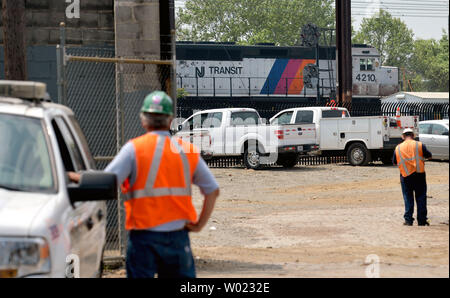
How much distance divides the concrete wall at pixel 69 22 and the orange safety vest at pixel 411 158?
238 inches

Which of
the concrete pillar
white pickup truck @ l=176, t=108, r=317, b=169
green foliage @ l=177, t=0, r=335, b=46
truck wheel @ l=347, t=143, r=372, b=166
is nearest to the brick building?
the concrete pillar

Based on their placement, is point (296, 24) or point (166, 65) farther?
→ point (296, 24)

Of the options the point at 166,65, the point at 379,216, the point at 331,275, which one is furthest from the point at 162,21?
the point at 379,216

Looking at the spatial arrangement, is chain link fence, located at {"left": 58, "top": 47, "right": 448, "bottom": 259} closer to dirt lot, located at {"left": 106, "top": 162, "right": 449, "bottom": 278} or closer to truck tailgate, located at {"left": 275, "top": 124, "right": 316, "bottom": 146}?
dirt lot, located at {"left": 106, "top": 162, "right": 449, "bottom": 278}

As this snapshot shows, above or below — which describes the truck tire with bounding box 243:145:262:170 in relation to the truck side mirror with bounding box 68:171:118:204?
below

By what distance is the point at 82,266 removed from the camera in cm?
542

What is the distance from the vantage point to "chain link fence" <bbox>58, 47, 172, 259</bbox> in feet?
34.9

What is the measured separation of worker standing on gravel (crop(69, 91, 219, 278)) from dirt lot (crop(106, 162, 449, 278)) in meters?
3.41

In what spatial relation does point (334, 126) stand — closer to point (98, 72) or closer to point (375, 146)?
point (375, 146)

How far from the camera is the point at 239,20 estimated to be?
103 meters

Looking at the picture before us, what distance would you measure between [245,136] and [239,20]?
7929 cm

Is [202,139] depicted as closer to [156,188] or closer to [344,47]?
[344,47]

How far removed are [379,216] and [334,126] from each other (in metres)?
11.4

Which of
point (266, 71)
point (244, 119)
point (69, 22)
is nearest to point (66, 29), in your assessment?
point (69, 22)
